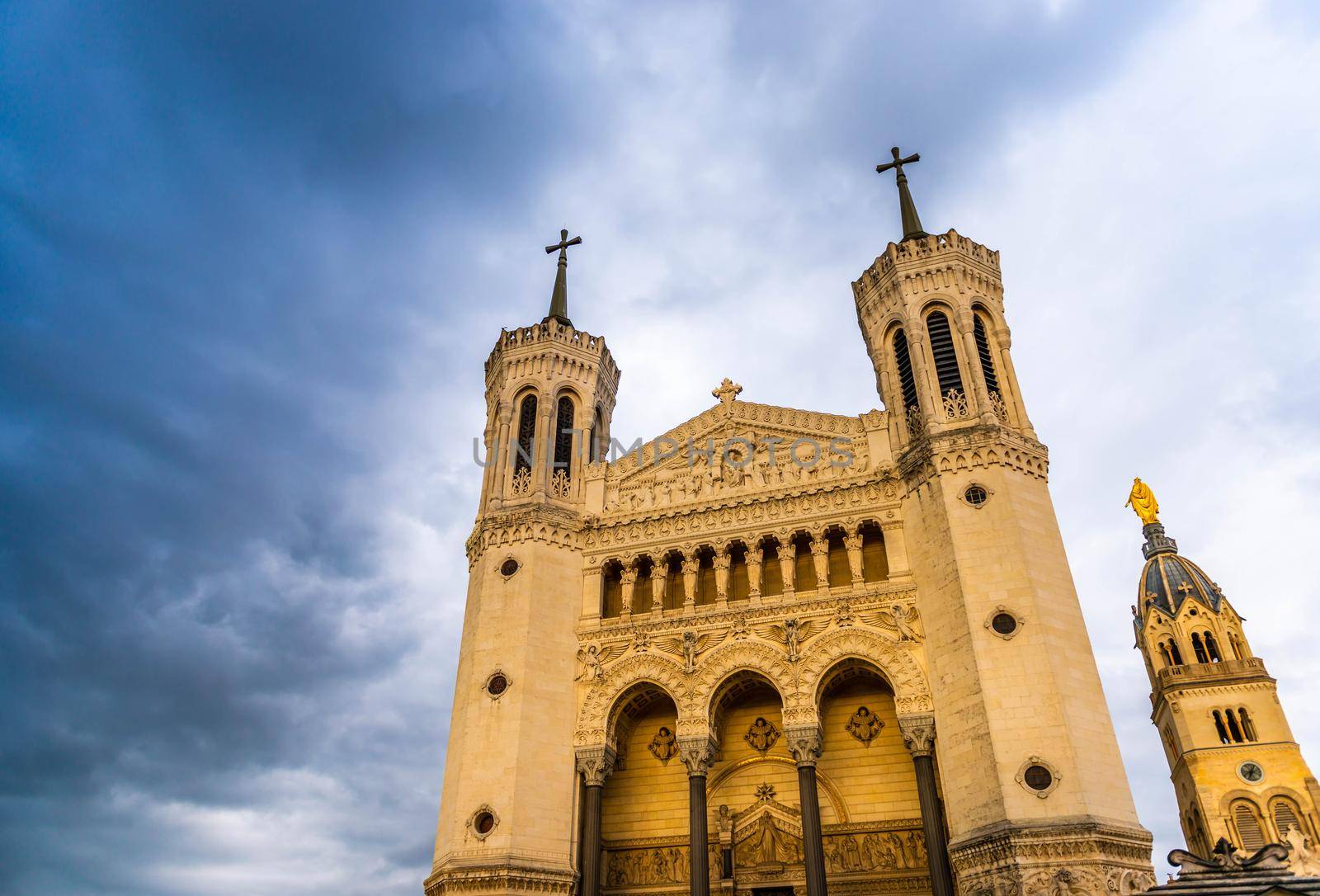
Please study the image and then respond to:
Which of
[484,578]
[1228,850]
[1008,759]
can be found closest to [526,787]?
[484,578]

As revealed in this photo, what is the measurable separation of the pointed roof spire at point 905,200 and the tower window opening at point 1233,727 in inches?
1534

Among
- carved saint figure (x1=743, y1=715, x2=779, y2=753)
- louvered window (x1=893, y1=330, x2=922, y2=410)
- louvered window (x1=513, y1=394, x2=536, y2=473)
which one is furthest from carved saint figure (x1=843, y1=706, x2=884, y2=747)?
louvered window (x1=513, y1=394, x2=536, y2=473)

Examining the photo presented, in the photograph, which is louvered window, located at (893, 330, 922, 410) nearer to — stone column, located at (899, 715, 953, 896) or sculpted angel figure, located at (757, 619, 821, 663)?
sculpted angel figure, located at (757, 619, 821, 663)

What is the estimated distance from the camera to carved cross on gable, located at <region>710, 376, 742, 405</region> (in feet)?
98.7

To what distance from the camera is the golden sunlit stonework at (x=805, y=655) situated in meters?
20.7

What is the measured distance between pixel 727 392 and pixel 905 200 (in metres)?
9.36

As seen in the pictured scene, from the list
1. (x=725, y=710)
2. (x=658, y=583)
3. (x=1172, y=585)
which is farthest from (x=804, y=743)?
(x=1172, y=585)

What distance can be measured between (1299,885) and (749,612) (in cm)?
1492

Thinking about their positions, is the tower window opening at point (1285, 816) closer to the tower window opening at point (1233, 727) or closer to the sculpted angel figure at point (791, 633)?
the tower window opening at point (1233, 727)

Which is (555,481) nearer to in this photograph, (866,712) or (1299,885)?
(866,712)

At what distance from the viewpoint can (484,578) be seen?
2708 cm

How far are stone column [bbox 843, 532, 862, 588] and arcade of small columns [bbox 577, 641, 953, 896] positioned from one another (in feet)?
4.90

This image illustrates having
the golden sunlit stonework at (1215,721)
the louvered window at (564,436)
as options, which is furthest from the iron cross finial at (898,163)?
the golden sunlit stonework at (1215,721)

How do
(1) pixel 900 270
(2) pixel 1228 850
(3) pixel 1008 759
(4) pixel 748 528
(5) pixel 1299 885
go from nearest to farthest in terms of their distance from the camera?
(5) pixel 1299 885 → (2) pixel 1228 850 → (3) pixel 1008 759 → (4) pixel 748 528 → (1) pixel 900 270
